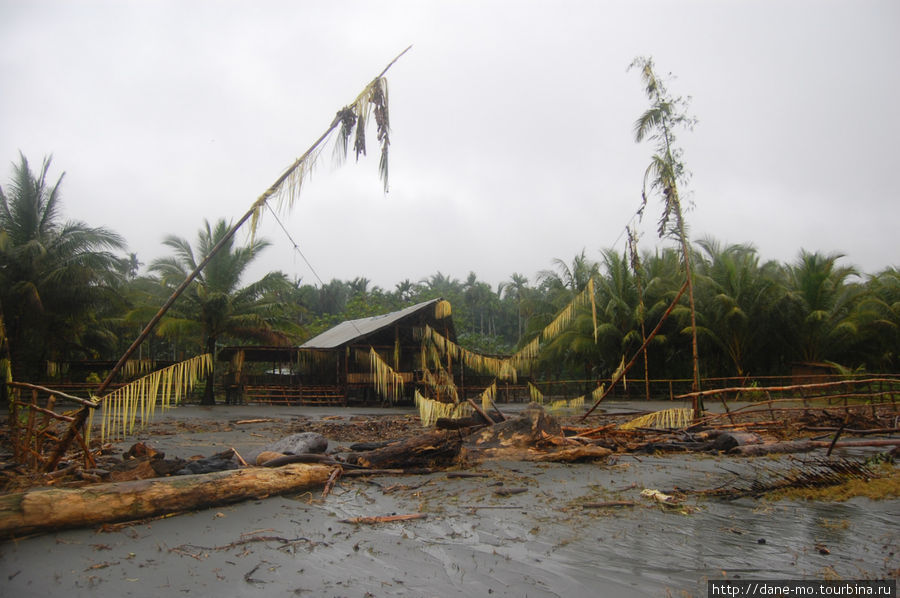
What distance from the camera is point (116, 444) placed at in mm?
9445

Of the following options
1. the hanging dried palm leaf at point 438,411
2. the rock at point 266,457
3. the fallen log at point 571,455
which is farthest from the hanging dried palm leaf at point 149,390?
the hanging dried palm leaf at point 438,411

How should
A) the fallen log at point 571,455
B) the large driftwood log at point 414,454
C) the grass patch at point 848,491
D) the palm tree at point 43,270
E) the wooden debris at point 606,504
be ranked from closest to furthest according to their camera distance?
the wooden debris at point 606,504
the grass patch at point 848,491
the large driftwood log at point 414,454
the fallen log at point 571,455
the palm tree at point 43,270

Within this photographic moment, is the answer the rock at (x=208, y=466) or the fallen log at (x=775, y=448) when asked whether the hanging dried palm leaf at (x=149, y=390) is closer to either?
the rock at (x=208, y=466)

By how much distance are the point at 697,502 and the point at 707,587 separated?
2.18 meters

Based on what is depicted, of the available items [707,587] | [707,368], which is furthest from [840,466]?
[707,368]

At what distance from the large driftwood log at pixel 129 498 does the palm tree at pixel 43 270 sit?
1780cm

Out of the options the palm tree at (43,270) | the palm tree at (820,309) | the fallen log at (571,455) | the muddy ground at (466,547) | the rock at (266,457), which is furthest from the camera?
the palm tree at (820,309)

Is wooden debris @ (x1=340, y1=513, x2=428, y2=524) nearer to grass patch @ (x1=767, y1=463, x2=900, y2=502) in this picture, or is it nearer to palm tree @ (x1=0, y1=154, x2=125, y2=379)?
grass patch @ (x1=767, y1=463, x2=900, y2=502)

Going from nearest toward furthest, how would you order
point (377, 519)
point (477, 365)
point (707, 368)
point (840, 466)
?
point (377, 519) → point (840, 466) → point (477, 365) → point (707, 368)

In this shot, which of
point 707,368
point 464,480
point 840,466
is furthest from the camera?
point 707,368

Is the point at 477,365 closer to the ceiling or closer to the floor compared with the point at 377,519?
closer to the ceiling

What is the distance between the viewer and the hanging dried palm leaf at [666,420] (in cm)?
947

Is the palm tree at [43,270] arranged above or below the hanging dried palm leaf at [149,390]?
above

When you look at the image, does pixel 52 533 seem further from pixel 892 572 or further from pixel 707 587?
pixel 892 572
